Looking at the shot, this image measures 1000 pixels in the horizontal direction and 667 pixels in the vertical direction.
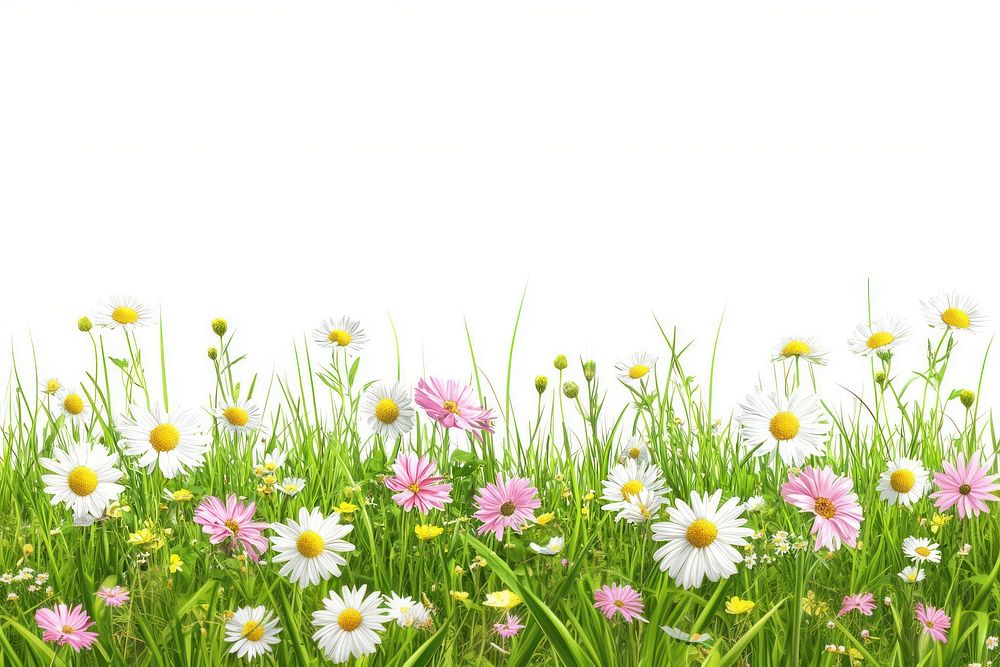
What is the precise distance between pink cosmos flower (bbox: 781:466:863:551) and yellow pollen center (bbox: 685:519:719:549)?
186 millimetres

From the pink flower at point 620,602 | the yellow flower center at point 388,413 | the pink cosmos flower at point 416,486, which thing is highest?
the yellow flower center at point 388,413

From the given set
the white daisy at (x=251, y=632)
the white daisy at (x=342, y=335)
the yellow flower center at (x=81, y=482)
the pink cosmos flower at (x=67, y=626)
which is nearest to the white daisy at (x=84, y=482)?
the yellow flower center at (x=81, y=482)

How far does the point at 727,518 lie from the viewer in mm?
2035

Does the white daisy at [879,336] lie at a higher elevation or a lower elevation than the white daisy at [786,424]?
higher

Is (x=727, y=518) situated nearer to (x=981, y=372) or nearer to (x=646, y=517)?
(x=646, y=517)

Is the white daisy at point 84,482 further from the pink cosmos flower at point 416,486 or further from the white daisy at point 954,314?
the white daisy at point 954,314

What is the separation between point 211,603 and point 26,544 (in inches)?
32.8

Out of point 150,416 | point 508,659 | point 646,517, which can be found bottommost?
point 508,659

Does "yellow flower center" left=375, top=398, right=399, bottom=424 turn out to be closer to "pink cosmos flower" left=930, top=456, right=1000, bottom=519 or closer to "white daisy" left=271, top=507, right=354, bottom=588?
"white daisy" left=271, top=507, right=354, bottom=588

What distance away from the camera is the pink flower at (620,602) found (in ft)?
7.20

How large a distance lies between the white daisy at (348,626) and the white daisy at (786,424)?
0.96 metres

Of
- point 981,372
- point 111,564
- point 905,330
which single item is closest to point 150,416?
point 111,564

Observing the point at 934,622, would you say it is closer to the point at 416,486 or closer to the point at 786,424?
the point at 786,424

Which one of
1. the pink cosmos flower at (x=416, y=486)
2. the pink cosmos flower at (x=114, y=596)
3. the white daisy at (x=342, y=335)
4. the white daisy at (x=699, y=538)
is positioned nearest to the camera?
the white daisy at (x=699, y=538)
